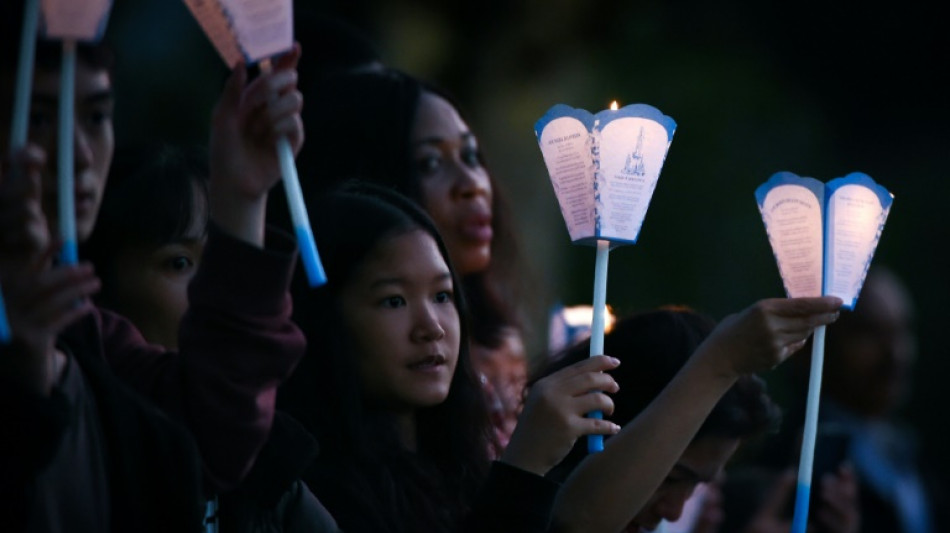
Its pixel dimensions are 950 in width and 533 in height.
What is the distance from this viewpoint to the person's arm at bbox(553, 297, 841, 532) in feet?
7.40

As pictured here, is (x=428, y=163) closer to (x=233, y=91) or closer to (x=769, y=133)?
(x=233, y=91)

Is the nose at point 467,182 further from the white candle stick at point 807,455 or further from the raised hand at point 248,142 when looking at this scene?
the raised hand at point 248,142

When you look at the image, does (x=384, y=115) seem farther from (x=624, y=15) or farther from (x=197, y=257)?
(x=624, y=15)

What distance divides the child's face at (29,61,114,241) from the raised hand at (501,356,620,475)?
720 millimetres

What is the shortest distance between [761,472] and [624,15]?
435 cm

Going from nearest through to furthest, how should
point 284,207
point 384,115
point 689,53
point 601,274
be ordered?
point 601,274 < point 284,207 < point 384,115 < point 689,53

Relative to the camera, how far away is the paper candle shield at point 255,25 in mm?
1850

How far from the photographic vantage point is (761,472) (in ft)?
12.9

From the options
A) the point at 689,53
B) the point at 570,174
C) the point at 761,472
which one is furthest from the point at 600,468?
the point at 689,53

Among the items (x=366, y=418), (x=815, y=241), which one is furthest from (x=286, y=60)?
(x=815, y=241)

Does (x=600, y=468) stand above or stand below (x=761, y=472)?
above

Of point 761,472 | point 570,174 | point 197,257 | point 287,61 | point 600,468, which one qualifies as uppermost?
point 287,61

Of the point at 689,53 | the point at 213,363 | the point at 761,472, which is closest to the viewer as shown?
the point at 213,363

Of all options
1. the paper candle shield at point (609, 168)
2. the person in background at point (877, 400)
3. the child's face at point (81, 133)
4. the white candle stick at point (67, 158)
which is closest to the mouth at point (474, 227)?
the paper candle shield at point (609, 168)
